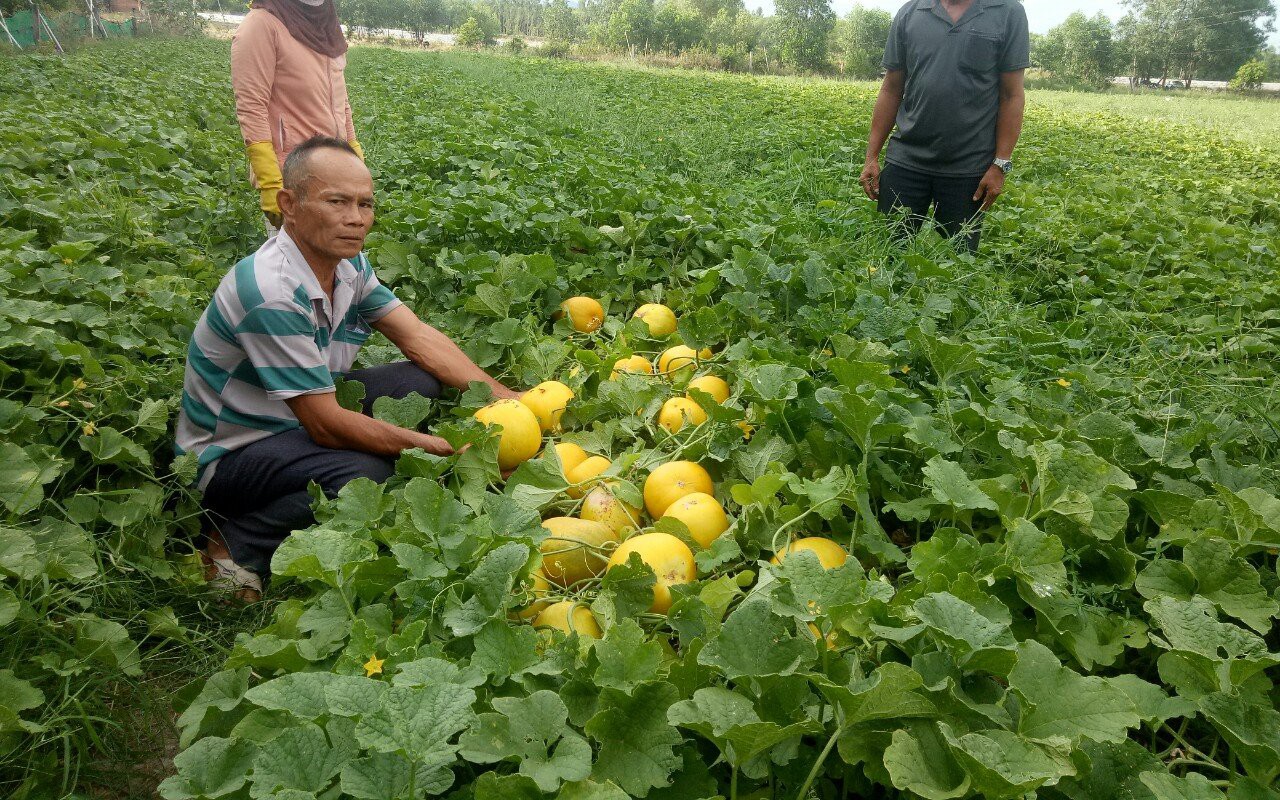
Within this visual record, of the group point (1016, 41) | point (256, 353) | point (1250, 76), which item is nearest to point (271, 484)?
point (256, 353)

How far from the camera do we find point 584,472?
2.46 metres

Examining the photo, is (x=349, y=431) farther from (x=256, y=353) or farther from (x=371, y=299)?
(x=371, y=299)

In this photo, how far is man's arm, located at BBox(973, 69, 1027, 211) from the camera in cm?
423

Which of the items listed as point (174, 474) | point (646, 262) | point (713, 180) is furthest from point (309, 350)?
point (713, 180)

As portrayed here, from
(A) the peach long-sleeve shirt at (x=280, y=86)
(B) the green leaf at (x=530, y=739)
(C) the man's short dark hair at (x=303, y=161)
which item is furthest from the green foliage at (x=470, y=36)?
(B) the green leaf at (x=530, y=739)

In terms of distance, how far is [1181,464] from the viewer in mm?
2088

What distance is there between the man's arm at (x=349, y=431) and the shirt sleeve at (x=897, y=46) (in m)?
3.40

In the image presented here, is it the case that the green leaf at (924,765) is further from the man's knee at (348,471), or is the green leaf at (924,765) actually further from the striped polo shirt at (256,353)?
the striped polo shirt at (256,353)

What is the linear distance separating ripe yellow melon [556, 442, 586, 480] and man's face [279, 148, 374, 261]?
1.00 meters

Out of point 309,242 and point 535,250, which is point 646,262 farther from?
point 309,242

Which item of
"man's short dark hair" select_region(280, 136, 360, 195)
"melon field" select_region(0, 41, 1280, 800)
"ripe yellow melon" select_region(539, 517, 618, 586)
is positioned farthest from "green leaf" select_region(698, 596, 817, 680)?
"man's short dark hair" select_region(280, 136, 360, 195)

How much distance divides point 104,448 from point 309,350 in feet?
2.33

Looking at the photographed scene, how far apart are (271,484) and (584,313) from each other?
161 centimetres

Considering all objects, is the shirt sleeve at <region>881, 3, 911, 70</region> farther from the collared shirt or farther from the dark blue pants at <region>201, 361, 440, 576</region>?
the dark blue pants at <region>201, 361, 440, 576</region>
